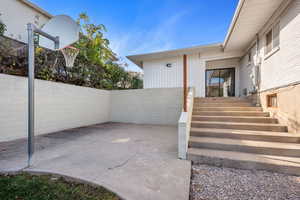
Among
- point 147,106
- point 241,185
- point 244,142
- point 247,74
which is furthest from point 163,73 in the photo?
point 241,185

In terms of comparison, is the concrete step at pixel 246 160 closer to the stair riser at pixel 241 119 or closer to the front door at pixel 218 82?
the stair riser at pixel 241 119

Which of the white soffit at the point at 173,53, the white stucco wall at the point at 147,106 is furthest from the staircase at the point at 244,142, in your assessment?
the white soffit at the point at 173,53

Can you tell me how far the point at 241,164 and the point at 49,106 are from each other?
579cm

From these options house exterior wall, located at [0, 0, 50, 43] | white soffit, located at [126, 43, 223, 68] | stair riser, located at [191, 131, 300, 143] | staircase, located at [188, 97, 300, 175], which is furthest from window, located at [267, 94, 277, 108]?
house exterior wall, located at [0, 0, 50, 43]

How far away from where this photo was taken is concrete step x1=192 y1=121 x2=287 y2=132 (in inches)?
130

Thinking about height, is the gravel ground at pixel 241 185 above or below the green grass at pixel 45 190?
below

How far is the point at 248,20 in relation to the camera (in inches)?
166

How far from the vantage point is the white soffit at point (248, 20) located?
352 centimetres

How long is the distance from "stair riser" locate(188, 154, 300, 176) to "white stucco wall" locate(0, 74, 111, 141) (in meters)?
4.84

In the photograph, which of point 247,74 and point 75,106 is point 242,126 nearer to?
point 247,74

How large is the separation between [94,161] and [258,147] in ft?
10.9

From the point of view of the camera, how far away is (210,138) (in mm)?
3217

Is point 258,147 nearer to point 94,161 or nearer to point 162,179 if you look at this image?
point 162,179

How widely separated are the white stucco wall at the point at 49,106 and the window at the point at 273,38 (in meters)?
7.14
